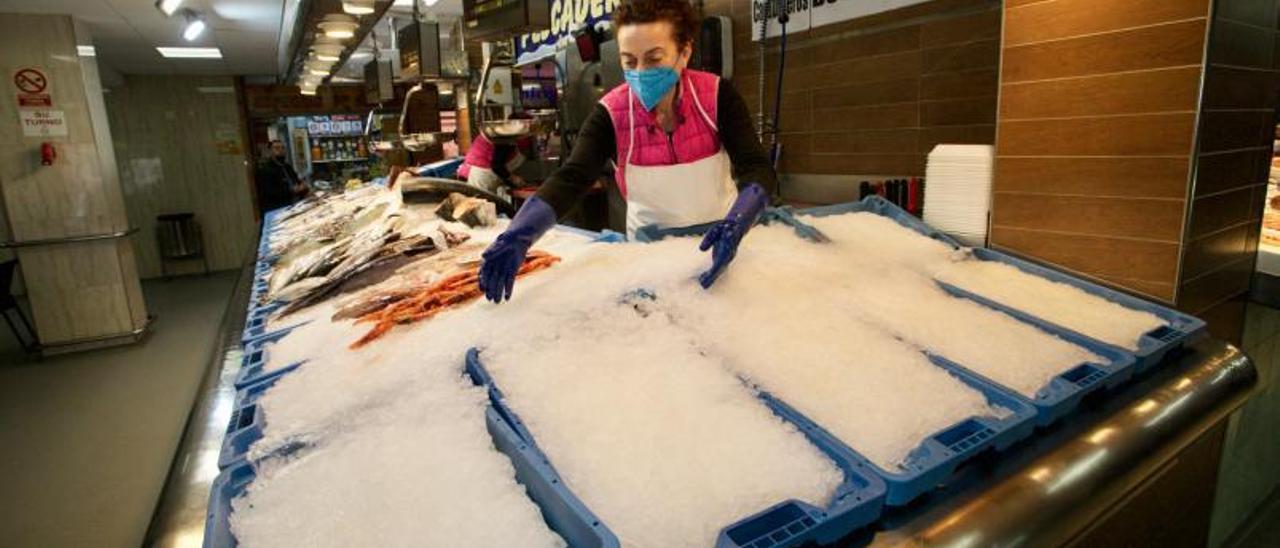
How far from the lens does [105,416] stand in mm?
4906

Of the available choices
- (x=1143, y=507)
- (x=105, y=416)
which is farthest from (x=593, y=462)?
(x=105, y=416)

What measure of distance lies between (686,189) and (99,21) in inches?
284

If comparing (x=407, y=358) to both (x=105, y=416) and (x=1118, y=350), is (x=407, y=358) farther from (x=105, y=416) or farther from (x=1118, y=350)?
(x=105, y=416)

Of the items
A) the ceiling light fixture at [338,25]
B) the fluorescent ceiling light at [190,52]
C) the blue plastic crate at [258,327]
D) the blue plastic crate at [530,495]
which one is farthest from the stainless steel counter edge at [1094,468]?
the fluorescent ceiling light at [190,52]

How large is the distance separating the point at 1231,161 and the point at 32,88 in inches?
338

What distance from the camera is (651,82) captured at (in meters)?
2.03

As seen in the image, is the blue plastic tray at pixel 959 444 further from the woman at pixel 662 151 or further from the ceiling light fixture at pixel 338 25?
the ceiling light fixture at pixel 338 25

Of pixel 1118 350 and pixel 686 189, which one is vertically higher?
pixel 686 189

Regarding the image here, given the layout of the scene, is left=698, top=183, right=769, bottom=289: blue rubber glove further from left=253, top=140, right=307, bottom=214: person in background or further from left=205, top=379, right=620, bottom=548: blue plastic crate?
left=253, top=140, right=307, bottom=214: person in background

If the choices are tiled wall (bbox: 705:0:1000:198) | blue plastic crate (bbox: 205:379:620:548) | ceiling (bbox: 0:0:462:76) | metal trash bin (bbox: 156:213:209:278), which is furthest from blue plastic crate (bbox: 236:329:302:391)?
metal trash bin (bbox: 156:213:209:278)

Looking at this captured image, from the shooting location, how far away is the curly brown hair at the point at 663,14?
6.41 feet

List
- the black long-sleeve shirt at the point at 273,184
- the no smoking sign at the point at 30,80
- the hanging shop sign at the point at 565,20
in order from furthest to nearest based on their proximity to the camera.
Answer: the black long-sleeve shirt at the point at 273,184
the no smoking sign at the point at 30,80
the hanging shop sign at the point at 565,20

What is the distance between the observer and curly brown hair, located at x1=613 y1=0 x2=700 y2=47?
77.0 inches

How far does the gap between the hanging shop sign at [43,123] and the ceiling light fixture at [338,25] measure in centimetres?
445
